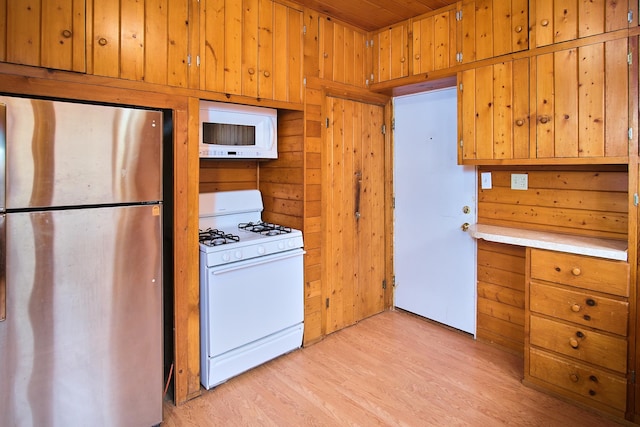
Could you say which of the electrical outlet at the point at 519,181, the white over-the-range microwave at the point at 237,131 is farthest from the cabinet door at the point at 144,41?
the electrical outlet at the point at 519,181

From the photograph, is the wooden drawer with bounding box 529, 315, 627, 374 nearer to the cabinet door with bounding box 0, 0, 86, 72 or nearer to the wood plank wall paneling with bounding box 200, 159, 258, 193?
the wood plank wall paneling with bounding box 200, 159, 258, 193

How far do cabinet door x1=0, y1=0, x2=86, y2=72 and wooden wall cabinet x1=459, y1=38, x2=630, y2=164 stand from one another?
2.46 meters

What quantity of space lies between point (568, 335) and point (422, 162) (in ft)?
5.96

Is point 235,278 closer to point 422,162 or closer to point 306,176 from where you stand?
point 306,176

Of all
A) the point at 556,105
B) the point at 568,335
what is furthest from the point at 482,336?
the point at 556,105

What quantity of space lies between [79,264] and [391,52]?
2.85m

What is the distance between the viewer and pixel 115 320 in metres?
1.91

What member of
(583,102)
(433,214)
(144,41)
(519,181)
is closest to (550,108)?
(583,102)

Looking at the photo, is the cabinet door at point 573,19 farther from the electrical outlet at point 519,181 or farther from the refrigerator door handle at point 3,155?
the refrigerator door handle at point 3,155

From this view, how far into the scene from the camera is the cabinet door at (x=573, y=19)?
7.05 feet

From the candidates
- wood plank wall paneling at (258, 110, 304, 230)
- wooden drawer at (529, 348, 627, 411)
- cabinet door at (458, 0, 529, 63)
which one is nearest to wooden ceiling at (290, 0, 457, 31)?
cabinet door at (458, 0, 529, 63)

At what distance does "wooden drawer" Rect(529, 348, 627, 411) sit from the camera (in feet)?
7.05

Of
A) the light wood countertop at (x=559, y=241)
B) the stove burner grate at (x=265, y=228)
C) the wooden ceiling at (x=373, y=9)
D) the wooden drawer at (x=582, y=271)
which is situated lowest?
the wooden drawer at (x=582, y=271)

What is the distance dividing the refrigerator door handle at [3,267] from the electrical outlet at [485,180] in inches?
121
